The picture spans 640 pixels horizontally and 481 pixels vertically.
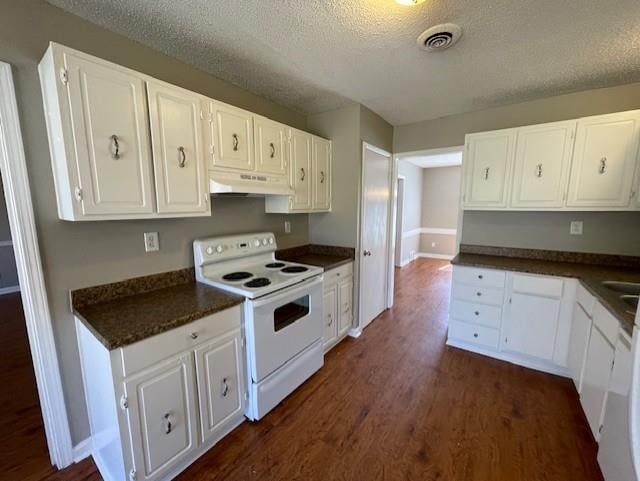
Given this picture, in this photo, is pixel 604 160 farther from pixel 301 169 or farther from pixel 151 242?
pixel 151 242

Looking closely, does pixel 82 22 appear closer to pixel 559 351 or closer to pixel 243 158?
pixel 243 158

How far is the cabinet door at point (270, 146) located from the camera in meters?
2.15

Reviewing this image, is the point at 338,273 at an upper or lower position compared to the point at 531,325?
upper

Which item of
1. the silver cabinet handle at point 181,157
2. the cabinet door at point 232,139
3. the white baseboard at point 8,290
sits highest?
the cabinet door at point 232,139

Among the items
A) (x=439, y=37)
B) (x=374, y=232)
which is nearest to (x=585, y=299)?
(x=374, y=232)

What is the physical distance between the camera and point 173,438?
1431mm

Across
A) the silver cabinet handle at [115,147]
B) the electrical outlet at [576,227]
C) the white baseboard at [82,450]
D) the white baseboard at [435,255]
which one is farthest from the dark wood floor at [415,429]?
the white baseboard at [435,255]

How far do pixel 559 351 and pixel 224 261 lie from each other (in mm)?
2923

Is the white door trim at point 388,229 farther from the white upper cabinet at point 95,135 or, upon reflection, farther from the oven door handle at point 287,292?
the white upper cabinet at point 95,135

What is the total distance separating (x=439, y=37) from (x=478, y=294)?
85.4 inches

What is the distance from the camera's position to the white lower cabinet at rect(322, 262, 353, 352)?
8.59 feet

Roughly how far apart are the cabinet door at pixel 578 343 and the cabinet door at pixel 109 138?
119 inches

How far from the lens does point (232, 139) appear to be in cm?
195

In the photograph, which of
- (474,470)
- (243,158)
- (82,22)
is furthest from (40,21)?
(474,470)
